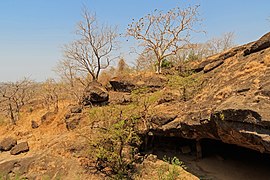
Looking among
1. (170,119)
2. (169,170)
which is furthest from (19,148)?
(170,119)

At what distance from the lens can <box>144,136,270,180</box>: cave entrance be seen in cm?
1032

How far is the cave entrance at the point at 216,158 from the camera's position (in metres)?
10.3

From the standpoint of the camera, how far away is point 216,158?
11.9 m

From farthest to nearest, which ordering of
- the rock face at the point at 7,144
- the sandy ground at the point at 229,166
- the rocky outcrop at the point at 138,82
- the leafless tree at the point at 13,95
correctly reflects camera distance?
1. the leafless tree at the point at 13,95
2. the rocky outcrop at the point at 138,82
3. the rock face at the point at 7,144
4. the sandy ground at the point at 229,166

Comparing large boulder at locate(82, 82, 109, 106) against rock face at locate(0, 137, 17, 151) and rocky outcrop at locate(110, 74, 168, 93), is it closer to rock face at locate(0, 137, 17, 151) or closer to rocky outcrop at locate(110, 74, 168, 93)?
rocky outcrop at locate(110, 74, 168, 93)

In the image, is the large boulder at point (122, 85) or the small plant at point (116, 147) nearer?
the small plant at point (116, 147)

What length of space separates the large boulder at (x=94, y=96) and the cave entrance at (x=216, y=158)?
5.63 metres

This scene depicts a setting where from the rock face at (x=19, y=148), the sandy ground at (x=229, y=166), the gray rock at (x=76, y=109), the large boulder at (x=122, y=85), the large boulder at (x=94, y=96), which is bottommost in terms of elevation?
the sandy ground at (x=229, y=166)

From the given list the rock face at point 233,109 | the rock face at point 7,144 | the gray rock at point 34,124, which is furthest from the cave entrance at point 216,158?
the gray rock at point 34,124

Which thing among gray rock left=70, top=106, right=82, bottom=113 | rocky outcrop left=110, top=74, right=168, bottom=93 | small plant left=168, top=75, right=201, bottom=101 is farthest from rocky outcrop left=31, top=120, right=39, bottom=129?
small plant left=168, top=75, right=201, bottom=101

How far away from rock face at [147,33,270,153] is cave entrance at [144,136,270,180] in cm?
209

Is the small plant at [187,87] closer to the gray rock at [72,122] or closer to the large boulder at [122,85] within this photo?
the large boulder at [122,85]

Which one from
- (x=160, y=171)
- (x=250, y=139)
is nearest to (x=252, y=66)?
(x=250, y=139)

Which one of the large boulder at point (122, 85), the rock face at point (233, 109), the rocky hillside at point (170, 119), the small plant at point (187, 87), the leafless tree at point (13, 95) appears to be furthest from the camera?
the leafless tree at point (13, 95)
